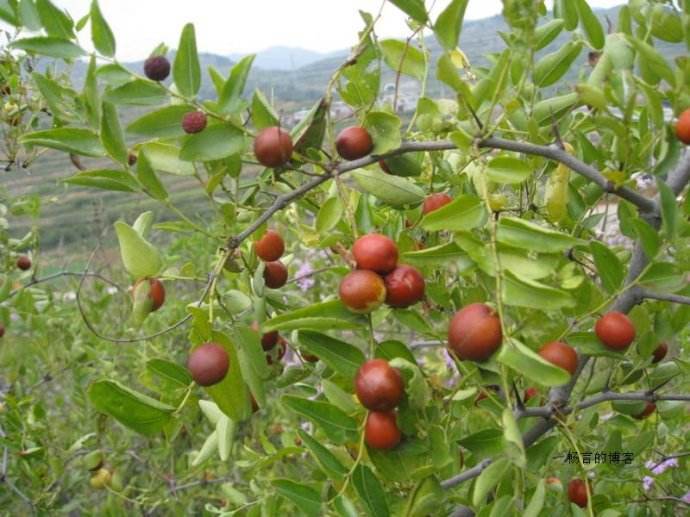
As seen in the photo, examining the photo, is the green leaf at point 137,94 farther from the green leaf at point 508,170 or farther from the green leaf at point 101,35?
the green leaf at point 508,170

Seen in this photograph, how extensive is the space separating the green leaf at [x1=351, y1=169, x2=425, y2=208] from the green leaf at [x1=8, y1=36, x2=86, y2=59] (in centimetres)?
40

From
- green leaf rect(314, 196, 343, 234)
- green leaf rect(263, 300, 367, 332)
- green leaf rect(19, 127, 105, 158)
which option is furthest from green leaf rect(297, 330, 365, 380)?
green leaf rect(19, 127, 105, 158)

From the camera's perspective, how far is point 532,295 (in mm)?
743

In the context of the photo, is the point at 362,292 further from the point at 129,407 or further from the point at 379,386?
the point at 129,407

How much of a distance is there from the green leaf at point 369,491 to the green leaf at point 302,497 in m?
0.11

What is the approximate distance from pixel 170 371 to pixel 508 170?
0.47 metres

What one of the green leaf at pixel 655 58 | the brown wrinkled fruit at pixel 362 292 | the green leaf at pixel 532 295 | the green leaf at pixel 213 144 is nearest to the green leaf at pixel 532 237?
the green leaf at pixel 532 295

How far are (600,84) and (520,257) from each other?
14.1 inches

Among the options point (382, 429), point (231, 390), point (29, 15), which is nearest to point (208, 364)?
point (231, 390)

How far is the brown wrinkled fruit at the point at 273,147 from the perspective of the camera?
87 cm

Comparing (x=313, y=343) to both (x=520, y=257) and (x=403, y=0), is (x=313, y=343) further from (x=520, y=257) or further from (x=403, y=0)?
(x=403, y=0)

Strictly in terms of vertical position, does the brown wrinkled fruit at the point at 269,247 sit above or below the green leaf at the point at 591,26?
below

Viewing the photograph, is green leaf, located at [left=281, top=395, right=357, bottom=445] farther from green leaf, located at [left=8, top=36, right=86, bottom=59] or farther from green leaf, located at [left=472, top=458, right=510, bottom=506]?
green leaf, located at [left=8, top=36, right=86, bottom=59]

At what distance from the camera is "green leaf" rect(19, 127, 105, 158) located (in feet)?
3.10
